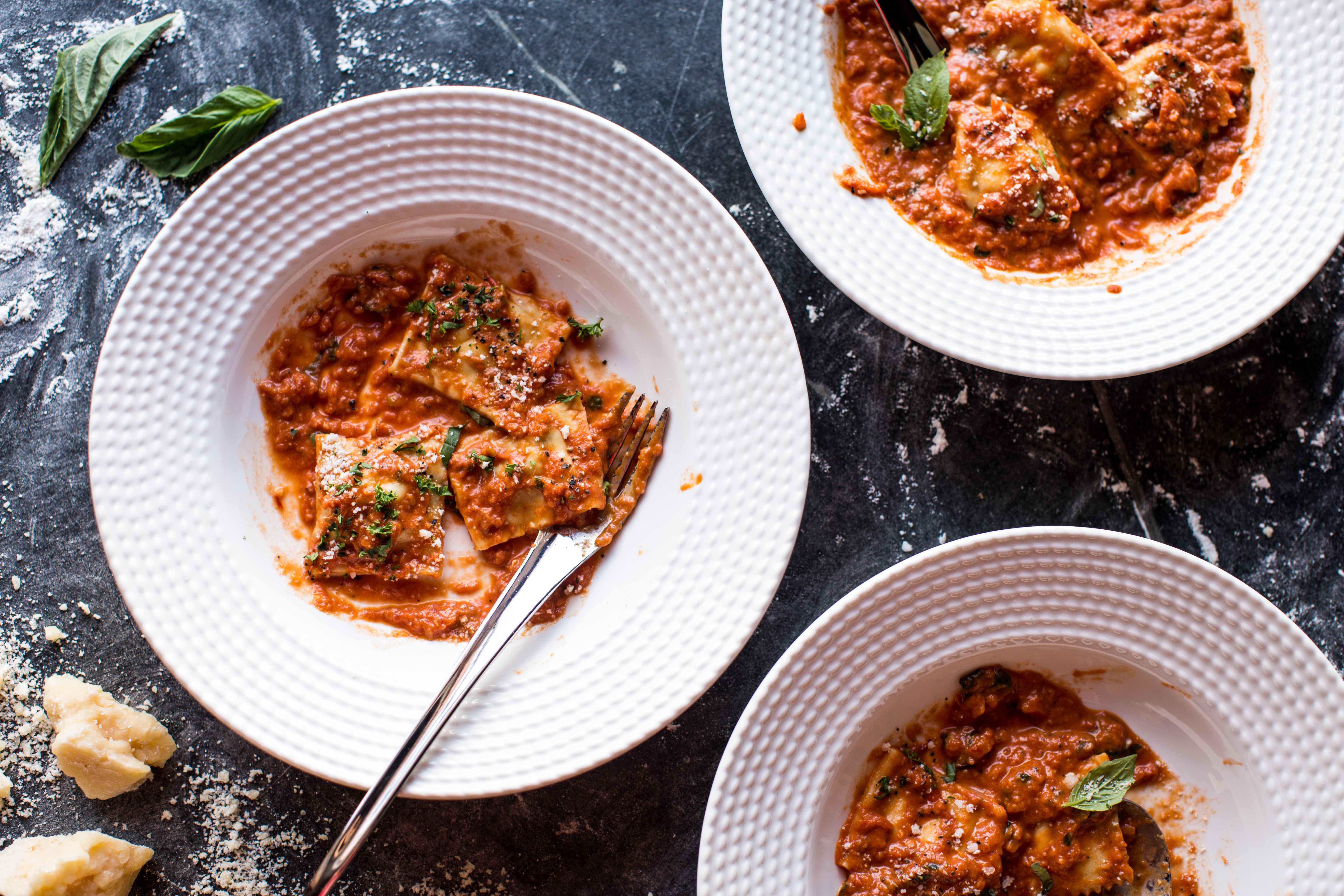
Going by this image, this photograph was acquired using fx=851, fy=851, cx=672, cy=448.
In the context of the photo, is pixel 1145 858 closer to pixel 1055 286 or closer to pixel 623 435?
pixel 1055 286

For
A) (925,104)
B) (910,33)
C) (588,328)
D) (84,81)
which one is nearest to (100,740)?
(588,328)

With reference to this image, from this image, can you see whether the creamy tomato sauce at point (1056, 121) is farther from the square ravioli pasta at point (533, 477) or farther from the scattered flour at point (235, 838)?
the scattered flour at point (235, 838)

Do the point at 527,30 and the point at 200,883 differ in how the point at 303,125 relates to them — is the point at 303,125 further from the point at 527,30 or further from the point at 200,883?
the point at 200,883

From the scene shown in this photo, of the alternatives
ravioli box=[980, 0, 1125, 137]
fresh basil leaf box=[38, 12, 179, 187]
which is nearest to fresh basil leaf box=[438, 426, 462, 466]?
fresh basil leaf box=[38, 12, 179, 187]

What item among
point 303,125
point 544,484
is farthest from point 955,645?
point 303,125

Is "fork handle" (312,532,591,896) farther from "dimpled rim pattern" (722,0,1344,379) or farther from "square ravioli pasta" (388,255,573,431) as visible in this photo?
"dimpled rim pattern" (722,0,1344,379)
